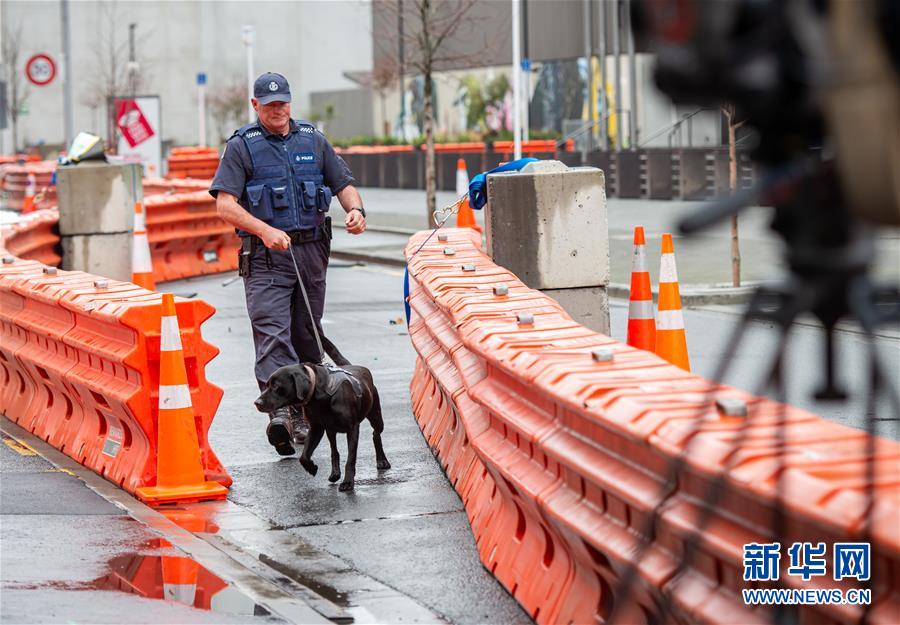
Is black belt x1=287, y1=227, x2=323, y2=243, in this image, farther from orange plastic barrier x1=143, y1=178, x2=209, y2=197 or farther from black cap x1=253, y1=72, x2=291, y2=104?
orange plastic barrier x1=143, y1=178, x2=209, y2=197

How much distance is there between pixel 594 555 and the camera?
499 centimetres

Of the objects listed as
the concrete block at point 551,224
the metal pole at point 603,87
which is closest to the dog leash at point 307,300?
the concrete block at point 551,224

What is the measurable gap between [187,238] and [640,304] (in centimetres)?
1285

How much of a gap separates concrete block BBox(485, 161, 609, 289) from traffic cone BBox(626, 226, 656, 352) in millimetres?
320

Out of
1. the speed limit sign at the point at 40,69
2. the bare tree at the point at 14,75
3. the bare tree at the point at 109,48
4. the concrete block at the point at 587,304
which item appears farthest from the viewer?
the bare tree at the point at 109,48

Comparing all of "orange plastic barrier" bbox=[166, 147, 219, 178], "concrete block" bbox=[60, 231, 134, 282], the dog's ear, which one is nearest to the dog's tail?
the dog's ear

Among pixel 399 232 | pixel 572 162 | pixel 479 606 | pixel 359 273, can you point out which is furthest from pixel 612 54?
pixel 479 606

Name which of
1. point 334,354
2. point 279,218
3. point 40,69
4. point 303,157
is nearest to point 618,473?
point 334,354

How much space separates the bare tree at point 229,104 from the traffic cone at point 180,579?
2235 inches

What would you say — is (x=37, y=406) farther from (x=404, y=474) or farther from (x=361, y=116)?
(x=361, y=116)

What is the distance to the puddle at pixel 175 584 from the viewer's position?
6.00 meters

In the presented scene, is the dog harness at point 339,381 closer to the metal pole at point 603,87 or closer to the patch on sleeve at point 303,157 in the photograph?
the patch on sleeve at point 303,157

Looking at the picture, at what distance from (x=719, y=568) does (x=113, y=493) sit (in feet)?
15.9

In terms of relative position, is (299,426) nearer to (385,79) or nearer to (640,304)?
(640,304)
